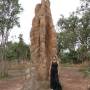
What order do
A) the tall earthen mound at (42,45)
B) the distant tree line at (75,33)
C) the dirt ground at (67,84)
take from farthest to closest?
the distant tree line at (75,33) → the dirt ground at (67,84) → the tall earthen mound at (42,45)

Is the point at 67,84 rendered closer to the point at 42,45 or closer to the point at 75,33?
the point at 42,45

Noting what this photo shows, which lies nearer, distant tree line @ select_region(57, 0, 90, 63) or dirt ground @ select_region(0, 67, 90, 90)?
dirt ground @ select_region(0, 67, 90, 90)

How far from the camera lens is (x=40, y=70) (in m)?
18.0

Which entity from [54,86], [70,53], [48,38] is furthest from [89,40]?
[54,86]

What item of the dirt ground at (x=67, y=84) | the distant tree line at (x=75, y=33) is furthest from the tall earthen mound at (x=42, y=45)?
the distant tree line at (x=75, y=33)

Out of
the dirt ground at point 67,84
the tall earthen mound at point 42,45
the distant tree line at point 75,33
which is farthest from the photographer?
the distant tree line at point 75,33

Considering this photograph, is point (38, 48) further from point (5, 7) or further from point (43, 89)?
point (5, 7)

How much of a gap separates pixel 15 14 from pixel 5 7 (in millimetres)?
1216

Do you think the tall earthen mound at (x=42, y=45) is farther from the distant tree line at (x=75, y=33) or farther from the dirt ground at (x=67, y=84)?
the distant tree line at (x=75, y=33)

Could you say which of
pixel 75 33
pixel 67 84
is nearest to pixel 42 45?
pixel 67 84

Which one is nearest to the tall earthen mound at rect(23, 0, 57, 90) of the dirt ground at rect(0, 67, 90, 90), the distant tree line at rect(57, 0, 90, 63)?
the dirt ground at rect(0, 67, 90, 90)

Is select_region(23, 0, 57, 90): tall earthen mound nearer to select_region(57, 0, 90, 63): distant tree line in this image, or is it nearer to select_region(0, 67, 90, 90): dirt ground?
select_region(0, 67, 90, 90): dirt ground

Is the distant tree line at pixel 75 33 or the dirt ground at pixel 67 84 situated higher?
the distant tree line at pixel 75 33

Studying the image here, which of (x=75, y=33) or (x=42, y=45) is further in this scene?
(x=75, y=33)
